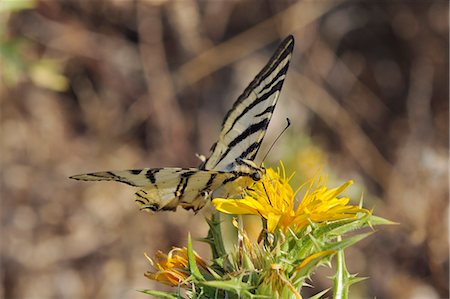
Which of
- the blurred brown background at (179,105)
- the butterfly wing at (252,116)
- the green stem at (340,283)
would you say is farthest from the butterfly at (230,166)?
the blurred brown background at (179,105)

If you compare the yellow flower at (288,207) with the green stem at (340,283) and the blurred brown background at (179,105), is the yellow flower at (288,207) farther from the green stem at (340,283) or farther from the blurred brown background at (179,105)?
the blurred brown background at (179,105)

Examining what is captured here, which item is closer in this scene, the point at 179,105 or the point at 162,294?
the point at 162,294

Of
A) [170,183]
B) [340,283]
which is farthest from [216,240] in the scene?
[340,283]

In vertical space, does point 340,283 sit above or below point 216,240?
below

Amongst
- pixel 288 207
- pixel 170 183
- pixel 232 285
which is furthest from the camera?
pixel 170 183

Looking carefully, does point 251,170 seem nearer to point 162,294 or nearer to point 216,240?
point 216,240

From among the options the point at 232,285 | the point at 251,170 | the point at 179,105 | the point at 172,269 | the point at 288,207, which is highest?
the point at 179,105

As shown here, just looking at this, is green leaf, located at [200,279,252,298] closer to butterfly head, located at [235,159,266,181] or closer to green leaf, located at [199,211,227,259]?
green leaf, located at [199,211,227,259]

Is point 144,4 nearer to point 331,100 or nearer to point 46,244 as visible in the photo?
point 331,100

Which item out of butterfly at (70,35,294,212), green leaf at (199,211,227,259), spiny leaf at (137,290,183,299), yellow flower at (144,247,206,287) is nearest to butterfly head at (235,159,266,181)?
butterfly at (70,35,294,212)
